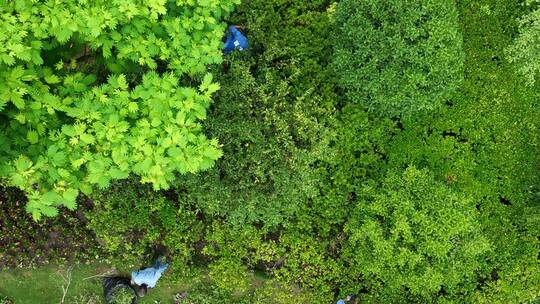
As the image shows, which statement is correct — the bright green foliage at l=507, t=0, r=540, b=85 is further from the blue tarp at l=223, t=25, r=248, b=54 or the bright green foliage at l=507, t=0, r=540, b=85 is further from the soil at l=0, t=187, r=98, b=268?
the soil at l=0, t=187, r=98, b=268

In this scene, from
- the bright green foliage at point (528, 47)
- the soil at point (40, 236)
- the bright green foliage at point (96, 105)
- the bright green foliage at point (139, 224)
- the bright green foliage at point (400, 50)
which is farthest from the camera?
the soil at point (40, 236)

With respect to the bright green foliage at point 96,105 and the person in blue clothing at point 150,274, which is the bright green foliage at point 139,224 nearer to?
the person in blue clothing at point 150,274

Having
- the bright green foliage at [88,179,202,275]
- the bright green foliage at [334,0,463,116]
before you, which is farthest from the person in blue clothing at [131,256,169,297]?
the bright green foliage at [334,0,463,116]

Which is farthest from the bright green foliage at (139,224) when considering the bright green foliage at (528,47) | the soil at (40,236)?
the bright green foliage at (528,47)

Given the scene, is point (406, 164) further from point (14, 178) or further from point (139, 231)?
point (14, 178)

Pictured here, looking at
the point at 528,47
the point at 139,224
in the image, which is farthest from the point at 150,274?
the point at 528,47

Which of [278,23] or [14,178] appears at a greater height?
[278,23]

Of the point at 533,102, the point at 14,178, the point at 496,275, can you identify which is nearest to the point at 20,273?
the point at 14,178
